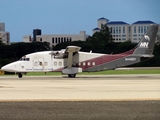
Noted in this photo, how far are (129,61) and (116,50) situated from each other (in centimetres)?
7978

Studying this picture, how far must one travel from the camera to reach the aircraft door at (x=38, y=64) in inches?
1441

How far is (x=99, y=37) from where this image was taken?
154m

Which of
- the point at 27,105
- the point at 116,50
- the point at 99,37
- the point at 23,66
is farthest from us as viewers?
the point at 99,37

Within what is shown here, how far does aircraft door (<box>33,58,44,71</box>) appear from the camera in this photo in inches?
1441

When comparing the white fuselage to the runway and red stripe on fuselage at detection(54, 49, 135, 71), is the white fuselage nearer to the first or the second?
red stripe on fuselage at detection(54, 49, 135, 71)

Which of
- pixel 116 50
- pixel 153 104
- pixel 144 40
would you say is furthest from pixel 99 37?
pixel 153 104

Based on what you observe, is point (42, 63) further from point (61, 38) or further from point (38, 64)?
point (61, 38)

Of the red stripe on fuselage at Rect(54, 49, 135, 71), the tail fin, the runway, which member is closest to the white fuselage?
the red stripe on fuselage at Rect(54, 49, 135, 71)

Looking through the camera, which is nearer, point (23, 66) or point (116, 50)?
point (23, 66)

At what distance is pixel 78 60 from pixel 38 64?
161 inches

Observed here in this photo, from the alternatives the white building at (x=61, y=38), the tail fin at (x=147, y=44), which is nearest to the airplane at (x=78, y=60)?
the tail fin at (x=147, y=44)

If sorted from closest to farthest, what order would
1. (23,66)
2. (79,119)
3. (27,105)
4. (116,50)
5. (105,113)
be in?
(79,119), (105,113), (27,105), (23,66), (116,50)

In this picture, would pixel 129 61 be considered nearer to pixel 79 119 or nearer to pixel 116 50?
pixel 79 119

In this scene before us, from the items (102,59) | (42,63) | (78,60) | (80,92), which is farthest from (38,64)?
(80,92)
